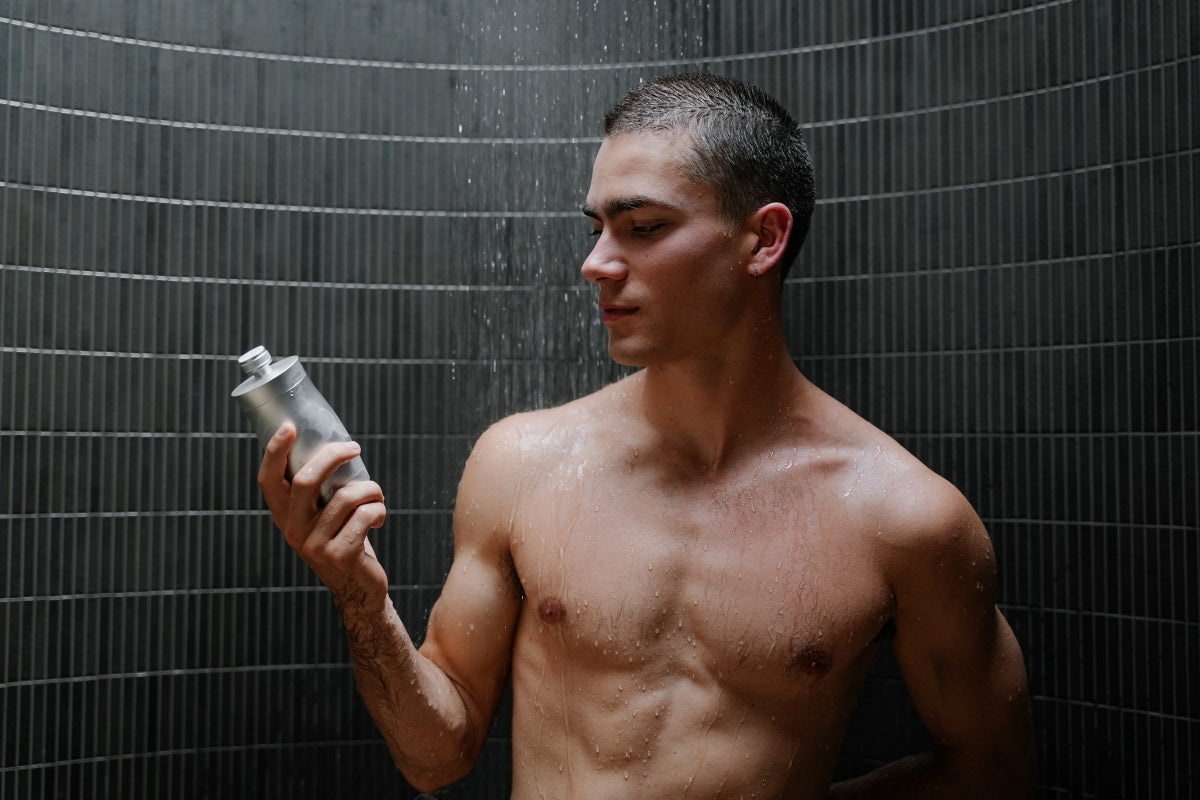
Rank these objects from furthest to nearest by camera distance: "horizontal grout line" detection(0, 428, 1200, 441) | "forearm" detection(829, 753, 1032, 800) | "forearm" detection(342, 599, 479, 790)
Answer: "horizontal grout line" detection(0, 428, 1200, 441)
"forearm" detection(829, 753, 1032, 800)
"forearm" detection(342, 599, 479, 790)

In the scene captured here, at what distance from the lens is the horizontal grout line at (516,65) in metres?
1.81

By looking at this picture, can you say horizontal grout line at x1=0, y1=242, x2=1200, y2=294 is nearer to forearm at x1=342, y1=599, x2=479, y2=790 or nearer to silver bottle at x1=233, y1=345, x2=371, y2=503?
forearm at x1=342, y1=599, x2=479, y2=790

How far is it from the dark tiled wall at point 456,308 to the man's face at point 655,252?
27.6 inches

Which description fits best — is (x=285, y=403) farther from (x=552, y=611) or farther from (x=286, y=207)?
(x=286, y=207)

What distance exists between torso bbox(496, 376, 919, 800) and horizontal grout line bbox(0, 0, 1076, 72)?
830 millimetres

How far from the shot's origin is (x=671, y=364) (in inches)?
51.0

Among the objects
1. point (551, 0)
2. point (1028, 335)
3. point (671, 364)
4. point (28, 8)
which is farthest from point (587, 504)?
point (28, 8)

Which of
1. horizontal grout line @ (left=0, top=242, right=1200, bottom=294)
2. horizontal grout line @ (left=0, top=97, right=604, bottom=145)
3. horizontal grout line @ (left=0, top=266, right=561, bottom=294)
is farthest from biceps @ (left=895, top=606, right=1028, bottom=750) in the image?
horizontal grout line @ (left=0, top=97, right=604, bottom=145)

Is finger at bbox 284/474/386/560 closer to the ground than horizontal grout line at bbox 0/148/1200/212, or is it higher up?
closer to the ground

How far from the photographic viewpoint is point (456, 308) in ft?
6.63

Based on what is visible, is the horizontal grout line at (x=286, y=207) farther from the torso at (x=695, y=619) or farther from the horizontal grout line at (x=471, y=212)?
the torso at (x=695, y=619)

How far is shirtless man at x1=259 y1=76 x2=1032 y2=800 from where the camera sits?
1.21m

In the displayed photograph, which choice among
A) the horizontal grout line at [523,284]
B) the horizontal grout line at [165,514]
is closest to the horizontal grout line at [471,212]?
the horizontal grout line at [523,284]

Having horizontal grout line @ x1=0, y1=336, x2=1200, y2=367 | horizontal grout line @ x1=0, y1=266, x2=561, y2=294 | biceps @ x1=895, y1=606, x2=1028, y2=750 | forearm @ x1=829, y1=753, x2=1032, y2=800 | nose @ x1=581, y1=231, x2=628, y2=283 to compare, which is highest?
horizontal grout line @ x1=0, y1=266, x2=561, y2=294
